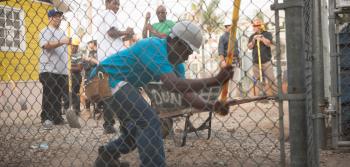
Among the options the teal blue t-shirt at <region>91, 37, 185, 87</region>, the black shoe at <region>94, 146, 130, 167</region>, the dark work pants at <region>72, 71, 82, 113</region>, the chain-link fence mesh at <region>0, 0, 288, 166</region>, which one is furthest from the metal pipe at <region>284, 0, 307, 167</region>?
the dark work pants at <region>72, 71, 82, 113</region>

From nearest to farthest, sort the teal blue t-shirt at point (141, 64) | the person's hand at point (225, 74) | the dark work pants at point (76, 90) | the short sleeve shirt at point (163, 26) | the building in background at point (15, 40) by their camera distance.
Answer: the person's hand at point (225, 74) → the teal blue t-shirt at point (141, 64) → the building in background at point (15, 40) → the short sleeve shirt at point (163, 26) → the dark work pants at point (76, 90)

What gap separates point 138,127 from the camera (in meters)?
3.27

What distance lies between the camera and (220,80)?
273 centimetres

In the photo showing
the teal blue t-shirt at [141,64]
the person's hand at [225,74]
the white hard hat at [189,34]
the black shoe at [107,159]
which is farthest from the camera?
the black shoe at [107,159]

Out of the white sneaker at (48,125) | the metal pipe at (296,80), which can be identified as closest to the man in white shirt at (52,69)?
the white sneaker at (48,125)

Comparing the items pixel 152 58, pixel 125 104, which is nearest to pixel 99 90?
pixel 125 104

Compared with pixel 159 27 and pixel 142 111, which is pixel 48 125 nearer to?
pixel 159 27

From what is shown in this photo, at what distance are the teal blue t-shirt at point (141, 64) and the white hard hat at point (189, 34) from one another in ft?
0.49

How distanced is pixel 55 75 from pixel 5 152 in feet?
8.21

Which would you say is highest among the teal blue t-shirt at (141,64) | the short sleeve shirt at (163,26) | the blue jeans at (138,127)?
the short sleeve shirt at (163,26)

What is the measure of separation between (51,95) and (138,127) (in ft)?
12.7

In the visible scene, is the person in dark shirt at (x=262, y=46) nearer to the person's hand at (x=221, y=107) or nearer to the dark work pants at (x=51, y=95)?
the dark work pants at (x=51, y=95)

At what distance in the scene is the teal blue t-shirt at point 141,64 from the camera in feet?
10.0

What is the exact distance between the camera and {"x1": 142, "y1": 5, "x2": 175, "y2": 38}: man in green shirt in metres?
5.69
